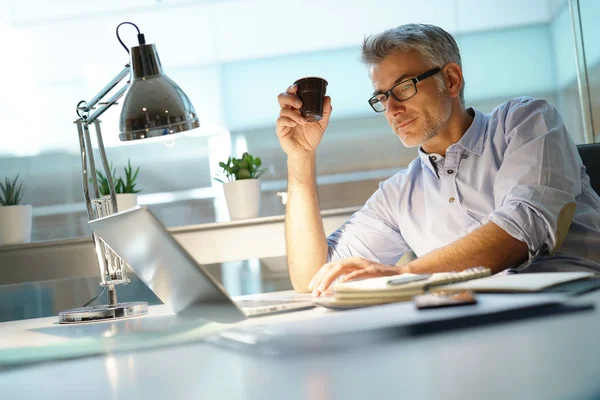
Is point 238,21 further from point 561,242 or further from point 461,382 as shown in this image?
point 461,382

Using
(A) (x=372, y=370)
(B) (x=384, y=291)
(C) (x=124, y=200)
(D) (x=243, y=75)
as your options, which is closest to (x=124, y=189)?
(C) (x=124, y=200)

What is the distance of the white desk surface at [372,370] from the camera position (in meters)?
0.44

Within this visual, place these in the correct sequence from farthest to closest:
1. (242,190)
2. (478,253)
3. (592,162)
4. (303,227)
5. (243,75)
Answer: (243,75) → (242,190) → (303,227) → (592,162) → (478,253)

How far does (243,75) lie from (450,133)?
57.7 inches

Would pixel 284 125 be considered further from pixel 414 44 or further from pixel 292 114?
pixel 414 44

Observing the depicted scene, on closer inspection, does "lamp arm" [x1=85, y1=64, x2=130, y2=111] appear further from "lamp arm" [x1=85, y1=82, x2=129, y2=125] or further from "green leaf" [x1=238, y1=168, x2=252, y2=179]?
"green leaf" [x1=238, y1=168, x2=252, y2=179]

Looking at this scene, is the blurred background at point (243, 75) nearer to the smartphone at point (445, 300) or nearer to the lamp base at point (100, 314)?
the lamp base at point (100, 314)

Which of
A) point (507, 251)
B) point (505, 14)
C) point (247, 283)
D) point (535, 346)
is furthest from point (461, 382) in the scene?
point (505, 14)

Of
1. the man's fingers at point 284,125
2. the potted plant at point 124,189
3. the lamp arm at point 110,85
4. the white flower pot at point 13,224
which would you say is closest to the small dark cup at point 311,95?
the man's fingers at point 284,125

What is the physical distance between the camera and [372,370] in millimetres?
513

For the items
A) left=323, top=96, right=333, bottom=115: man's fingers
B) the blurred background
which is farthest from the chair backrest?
the blurred background

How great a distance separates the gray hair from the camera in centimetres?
194

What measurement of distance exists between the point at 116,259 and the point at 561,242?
1040mm

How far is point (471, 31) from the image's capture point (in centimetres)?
315
